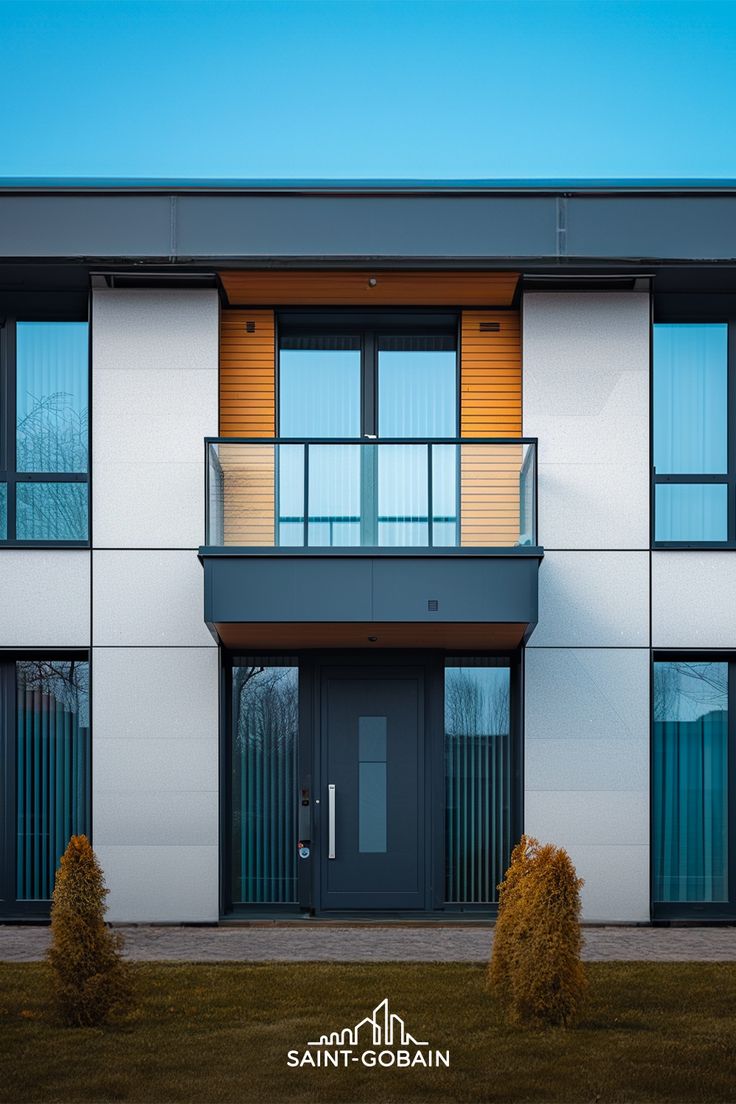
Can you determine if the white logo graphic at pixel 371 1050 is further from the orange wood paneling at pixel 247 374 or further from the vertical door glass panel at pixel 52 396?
the vertical door glass panel at pixel 52 396

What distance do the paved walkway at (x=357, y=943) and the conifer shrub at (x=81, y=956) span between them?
2.25m

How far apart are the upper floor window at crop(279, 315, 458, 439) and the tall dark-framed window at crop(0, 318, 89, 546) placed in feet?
6.95

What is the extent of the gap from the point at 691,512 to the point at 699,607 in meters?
1.01

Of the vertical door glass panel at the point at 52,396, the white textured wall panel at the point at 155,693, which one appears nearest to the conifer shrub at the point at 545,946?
the white textured wall panel at the point at 155,693

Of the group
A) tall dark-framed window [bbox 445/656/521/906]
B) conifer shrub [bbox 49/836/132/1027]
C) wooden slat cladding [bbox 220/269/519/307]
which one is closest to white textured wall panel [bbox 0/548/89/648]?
wooden slat cladding [bbox 220/269/519/307]

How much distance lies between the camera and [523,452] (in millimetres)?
12773

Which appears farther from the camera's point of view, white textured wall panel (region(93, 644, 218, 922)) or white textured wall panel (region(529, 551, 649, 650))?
white textured wall panel (region(529, 551, 649, 650))

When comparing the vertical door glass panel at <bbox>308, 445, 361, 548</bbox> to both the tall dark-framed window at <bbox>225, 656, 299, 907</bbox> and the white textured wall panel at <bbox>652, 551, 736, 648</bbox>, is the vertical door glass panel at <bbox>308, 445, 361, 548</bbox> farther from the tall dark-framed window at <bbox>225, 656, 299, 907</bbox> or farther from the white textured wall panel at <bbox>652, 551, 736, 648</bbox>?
the white textured wall panel at <bbox>652, 551, 736, 648</bbox>

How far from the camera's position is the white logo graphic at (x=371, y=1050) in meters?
8.04

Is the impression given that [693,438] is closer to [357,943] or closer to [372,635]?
[372,635]

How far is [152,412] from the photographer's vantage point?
43.0 ft

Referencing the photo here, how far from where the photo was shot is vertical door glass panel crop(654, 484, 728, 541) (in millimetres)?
13328

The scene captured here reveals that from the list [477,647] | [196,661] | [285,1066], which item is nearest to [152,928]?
[196,661]

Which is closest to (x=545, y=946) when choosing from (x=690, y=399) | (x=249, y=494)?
(x=249, y=494)
